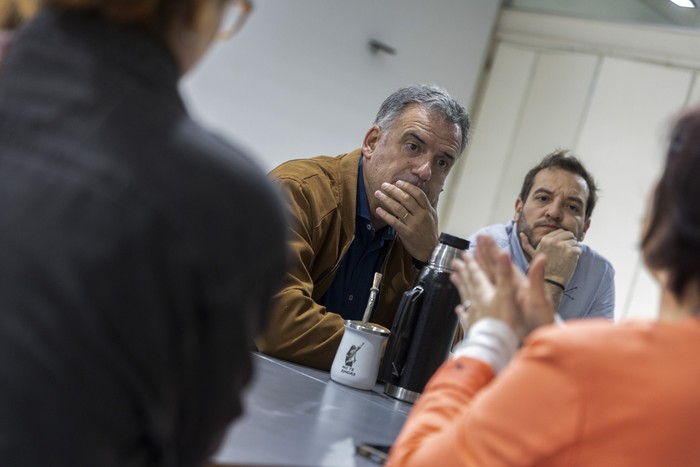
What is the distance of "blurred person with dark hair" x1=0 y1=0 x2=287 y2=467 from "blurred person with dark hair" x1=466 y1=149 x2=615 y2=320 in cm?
238

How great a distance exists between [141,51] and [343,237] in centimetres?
153

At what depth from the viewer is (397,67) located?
465 centimetres

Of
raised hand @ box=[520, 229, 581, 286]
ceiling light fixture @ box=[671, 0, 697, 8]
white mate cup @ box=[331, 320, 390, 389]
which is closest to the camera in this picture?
white mate cup @ box=[331, 320, 390, 389]

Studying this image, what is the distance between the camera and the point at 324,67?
14.0ft

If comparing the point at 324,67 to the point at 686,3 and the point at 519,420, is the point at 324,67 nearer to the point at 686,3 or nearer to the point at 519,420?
the point at 686,3

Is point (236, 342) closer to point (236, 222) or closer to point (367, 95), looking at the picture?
point (236, 222)

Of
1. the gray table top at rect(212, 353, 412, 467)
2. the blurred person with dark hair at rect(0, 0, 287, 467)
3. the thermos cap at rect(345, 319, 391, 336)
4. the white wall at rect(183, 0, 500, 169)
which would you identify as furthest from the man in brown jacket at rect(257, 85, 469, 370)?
the white wall at rect(183, 0, 500, 169)

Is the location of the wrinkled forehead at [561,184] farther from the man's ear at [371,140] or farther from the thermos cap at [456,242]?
the thermos cap at [456,242]

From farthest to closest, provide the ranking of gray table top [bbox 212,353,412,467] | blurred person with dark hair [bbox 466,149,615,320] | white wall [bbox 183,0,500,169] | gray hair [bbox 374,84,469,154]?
white wall [bbox 183,0,500,169]
blurred person with dark hair [bbox 466,149,615,320]
gray hair [bbox 374,84,469,154]
gray table top [bbox 212,353,412,467]

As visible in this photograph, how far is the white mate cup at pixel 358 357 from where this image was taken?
1.90 m

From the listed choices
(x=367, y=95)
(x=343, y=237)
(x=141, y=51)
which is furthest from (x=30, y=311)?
(x=367, y=95)

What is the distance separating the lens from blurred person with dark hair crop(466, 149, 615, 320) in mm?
3164

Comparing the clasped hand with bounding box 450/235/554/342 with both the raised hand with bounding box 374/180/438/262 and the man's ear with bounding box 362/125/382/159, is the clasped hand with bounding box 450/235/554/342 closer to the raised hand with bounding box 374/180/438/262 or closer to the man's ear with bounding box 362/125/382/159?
the raised hand with bounding box 374/180/438/262

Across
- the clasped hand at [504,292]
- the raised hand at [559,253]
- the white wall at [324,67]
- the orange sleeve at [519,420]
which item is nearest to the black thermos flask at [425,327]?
the clasped hand at [504,292]
